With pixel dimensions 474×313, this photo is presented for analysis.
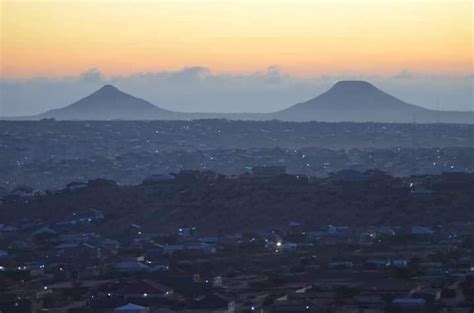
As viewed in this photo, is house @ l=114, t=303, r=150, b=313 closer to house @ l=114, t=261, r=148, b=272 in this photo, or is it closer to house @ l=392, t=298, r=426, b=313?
house @ l=392, t=298, r=426, b=313

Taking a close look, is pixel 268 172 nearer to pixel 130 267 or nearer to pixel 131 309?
pixel 130 267

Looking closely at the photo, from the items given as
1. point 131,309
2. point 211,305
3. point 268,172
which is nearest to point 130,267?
point 211,305

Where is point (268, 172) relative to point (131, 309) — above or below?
above

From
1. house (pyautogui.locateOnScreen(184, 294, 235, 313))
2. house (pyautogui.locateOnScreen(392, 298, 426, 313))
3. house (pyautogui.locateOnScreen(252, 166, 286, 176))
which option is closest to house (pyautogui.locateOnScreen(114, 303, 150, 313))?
house (pyautogui.locateOnScreen(184, 294, 235, 313))

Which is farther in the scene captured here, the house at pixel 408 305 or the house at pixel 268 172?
the house at pixel 268 172

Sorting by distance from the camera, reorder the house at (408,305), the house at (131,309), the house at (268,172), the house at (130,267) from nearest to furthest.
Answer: the house at (131,309) < the house at (408,305) < the house at (130,267) < the house at (268,172)

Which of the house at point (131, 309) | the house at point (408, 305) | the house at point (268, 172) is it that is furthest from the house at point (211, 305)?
the house at point (268, 172)

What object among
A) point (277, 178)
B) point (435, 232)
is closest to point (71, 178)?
point (277, 178)

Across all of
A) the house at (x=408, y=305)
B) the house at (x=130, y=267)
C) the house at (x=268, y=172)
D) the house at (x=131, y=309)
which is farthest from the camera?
the house at (x=268, y=172)

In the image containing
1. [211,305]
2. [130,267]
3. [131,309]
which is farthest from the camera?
[130,267]

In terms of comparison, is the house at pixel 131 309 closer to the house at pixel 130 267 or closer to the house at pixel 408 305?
the house at pixel 408 305

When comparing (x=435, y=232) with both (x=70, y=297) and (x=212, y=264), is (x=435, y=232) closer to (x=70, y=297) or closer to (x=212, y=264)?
(x=212, y=264)
